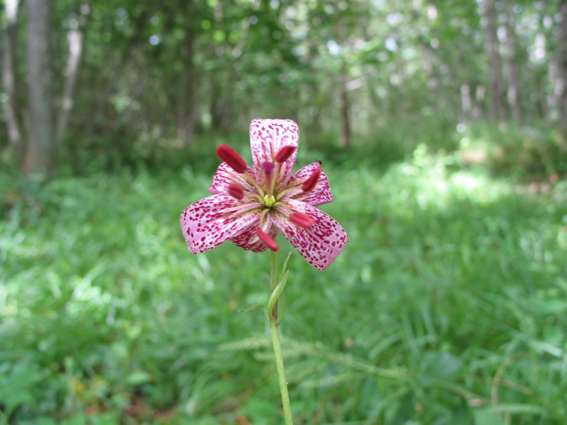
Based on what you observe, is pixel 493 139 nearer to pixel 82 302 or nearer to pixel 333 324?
pixel 333 324

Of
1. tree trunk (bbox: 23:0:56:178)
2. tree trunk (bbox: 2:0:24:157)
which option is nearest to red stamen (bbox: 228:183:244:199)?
tree trunk (bbox: 23:0:56:178)

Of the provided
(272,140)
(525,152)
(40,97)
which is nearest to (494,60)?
(525,152)

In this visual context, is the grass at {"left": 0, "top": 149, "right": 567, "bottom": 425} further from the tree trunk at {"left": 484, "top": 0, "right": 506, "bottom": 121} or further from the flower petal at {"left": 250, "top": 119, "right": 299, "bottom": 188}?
the tree trunk at {"left": 484, "top": 0, "right": 506, "bottom": 121}

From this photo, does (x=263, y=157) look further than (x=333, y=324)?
No

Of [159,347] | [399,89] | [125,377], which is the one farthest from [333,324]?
[399,89]

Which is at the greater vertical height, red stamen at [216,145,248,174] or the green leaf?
red stamen at [216,145,248,174]

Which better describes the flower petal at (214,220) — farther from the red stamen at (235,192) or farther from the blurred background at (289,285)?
the blurred background at (289,285)
